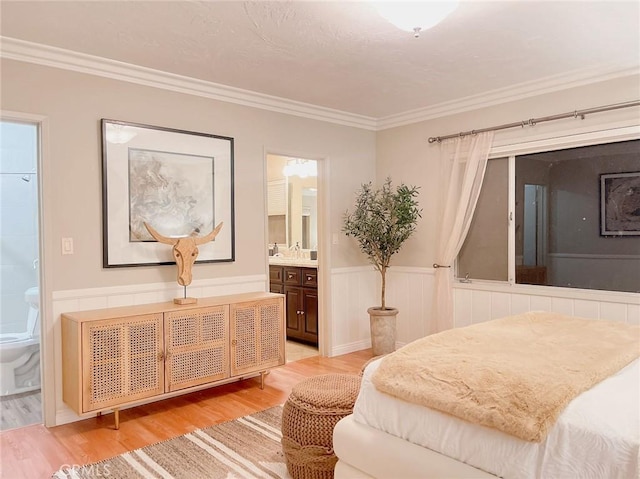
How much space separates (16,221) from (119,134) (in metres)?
1.76

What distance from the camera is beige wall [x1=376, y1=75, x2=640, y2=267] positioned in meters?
3.48

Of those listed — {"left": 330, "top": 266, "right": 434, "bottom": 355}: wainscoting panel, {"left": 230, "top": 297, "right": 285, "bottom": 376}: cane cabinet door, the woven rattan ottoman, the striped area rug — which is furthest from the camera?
{"left": 330, "top": 266, "right": 434, "bottom": 355}: wainscoting panel

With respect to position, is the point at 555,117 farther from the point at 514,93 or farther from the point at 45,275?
the point at 45,275

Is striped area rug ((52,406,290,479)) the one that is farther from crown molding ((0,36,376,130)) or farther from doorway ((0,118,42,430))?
crown molding ((0,36,376,130))

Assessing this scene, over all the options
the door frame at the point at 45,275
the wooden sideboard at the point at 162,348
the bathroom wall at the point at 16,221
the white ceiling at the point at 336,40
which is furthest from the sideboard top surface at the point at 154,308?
the white ceiling at the point at 336,40

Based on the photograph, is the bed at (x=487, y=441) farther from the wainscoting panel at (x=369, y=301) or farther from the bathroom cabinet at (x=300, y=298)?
the bathroom cabinet at (x=300, y=298)

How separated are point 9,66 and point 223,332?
2.24 m

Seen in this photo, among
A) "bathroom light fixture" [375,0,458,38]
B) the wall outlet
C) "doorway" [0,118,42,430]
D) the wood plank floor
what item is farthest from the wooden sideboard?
"bathroom light fixture" [375,0,458,38]

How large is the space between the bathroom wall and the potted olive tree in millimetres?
3017

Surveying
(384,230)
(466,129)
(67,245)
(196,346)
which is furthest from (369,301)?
(67,245)

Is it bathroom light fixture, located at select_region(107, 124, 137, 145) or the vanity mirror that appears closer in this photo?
bathroom light fixture, located at select_region(107, 124, 137, 145)

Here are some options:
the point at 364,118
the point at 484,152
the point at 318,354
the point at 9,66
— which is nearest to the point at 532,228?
the point at 484,152

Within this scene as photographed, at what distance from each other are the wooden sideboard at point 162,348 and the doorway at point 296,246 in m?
1.18

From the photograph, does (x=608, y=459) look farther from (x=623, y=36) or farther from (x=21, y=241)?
(x=21, y=241)
